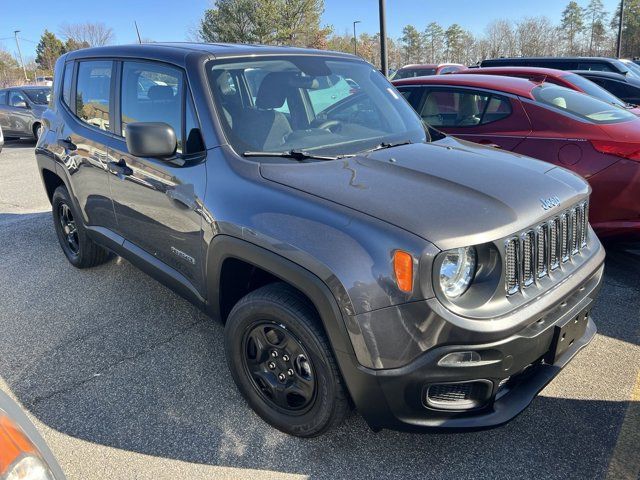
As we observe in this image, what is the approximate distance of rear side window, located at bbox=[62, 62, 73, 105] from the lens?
412cm

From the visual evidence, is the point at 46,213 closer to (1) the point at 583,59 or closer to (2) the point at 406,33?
(1) the point at 583,59

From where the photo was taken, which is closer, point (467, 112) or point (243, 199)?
point (243, 199)

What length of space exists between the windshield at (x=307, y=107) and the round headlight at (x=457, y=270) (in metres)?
1.00

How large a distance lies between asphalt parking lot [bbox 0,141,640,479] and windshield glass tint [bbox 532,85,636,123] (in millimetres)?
1559

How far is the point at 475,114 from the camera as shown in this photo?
491 centimetres

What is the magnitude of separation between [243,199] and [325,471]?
4.21 ft

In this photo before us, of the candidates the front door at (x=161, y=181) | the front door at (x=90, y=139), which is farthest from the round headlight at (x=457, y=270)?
the front door at (x=90, y=139)

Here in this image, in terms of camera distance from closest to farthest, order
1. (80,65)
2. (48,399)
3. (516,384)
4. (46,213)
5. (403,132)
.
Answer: (516,384) → (48,399) → (403,132) → (80,65) → (46,213)

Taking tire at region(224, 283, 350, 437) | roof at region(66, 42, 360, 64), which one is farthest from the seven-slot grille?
roof at region(66, 42, 360, 64)

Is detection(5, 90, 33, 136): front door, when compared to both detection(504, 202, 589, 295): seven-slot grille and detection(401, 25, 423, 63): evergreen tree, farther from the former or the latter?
detection(401, 25, 423, 63): evergreen tree

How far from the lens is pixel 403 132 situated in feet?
10.4

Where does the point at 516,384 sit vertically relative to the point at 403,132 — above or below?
below

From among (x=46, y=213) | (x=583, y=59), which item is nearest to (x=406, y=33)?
(x=583, y=59)

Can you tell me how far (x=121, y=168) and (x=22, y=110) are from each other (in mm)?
12104
